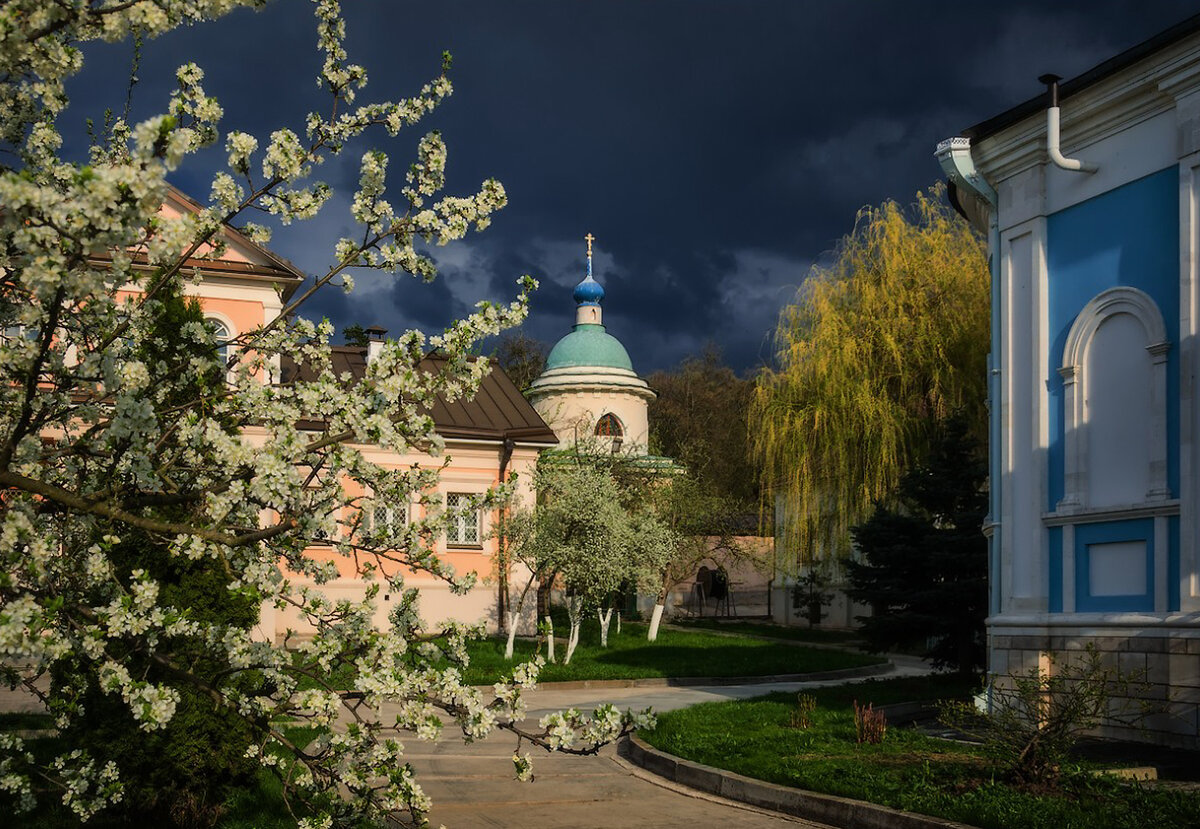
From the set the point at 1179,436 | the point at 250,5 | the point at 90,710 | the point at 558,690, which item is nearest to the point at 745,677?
the point at 558,690

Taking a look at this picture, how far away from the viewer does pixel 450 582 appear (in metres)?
5.84

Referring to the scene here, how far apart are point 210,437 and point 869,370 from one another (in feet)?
74.1

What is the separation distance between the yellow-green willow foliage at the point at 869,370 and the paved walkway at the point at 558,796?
13882 millimetres

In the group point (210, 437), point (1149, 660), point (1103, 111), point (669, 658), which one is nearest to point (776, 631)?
point (669, 658)

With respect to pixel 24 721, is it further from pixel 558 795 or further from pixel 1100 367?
pixel 1100 367

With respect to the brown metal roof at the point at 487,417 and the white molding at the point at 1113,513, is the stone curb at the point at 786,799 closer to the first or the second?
the white molding at the point at 1113,513

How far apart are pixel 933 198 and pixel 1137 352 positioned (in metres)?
16.3

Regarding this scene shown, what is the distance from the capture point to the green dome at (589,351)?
41.4 m

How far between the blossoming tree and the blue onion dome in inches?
1537

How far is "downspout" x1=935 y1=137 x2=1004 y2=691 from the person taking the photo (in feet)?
44.3

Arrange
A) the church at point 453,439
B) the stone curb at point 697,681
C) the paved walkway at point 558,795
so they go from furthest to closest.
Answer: the church at point 453,439 → the stone curb at point 697,681 → the paved walkway at point 558,795

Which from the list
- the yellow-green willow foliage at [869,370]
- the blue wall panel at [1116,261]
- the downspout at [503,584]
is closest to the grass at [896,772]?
the blue wall panel at [1116,261]

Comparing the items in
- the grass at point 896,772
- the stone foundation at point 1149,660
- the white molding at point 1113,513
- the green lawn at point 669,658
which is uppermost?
the white molding at point 1113,513

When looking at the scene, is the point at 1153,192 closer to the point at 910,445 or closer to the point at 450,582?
the point at 450,582
